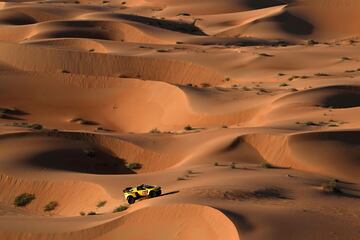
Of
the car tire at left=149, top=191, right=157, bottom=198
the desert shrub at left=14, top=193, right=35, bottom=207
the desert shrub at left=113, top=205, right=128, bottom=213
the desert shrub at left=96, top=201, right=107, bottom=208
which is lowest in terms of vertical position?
the desert shrub at left=113, top=205, right=128, bottom=213

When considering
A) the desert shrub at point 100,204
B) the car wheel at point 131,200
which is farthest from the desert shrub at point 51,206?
the car wheel at point 131,200

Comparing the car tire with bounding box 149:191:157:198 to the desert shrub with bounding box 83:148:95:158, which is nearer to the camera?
the car tire with bounding box 149:191:157:198

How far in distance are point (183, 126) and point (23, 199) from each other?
9.02 metres

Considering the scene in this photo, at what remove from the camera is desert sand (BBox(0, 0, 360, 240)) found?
14242mm

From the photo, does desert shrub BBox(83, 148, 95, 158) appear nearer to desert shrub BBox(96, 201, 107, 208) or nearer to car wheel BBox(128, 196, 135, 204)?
desert shrub BBox(96, 201, 107, 208)

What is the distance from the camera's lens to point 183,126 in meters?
27.5

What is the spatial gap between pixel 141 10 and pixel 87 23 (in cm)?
1474

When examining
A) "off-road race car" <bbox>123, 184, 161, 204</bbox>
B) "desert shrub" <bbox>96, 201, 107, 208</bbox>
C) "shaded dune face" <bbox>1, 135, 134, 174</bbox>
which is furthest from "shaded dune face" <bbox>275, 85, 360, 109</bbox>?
"off-road race car" <bbox>123, 184, 161, 204</bbox>

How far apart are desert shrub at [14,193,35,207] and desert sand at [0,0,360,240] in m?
0.13

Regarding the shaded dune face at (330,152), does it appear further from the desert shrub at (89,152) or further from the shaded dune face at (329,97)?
the desert shrub at (89,152)

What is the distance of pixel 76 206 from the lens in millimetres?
18641

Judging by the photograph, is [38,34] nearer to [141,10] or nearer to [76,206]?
[141,10]

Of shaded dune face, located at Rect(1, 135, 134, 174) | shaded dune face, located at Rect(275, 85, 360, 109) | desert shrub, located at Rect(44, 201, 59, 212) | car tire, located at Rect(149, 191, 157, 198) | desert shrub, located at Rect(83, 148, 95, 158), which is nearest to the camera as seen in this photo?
car tire, located at Rect(149, 191, 157, 198)

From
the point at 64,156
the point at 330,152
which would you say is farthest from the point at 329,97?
the point at 64,156
